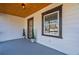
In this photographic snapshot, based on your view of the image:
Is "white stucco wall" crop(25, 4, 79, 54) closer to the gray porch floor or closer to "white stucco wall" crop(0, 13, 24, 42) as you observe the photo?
the gray porch floor

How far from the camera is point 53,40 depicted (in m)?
5.98

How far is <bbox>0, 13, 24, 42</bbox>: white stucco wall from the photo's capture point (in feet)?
35.6

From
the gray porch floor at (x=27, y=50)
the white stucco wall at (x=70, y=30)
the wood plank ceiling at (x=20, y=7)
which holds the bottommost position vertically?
the gray porch floor at (x=27, y=50)

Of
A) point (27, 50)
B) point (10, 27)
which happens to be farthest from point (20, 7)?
point (10, 27)

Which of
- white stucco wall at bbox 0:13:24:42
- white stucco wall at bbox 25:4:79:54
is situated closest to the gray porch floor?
white stucco wall at bbox 25:4:79:54

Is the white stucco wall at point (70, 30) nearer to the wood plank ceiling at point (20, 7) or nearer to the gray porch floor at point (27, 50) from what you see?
the gray porch floor at point (27, 50)

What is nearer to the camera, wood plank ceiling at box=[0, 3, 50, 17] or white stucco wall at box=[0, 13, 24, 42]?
wood plank ceiling at box=[0, 3, 50, 17]

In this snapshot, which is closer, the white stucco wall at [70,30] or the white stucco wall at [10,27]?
the white stucco wall at [70,30]

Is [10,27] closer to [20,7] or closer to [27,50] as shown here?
[20,7]

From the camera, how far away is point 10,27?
11570 mm

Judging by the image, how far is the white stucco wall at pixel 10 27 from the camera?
10858 millimetres

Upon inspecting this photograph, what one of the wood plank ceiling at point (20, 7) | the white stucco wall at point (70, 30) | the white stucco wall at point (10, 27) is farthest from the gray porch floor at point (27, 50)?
the white stucco wall at point (10, 27)
